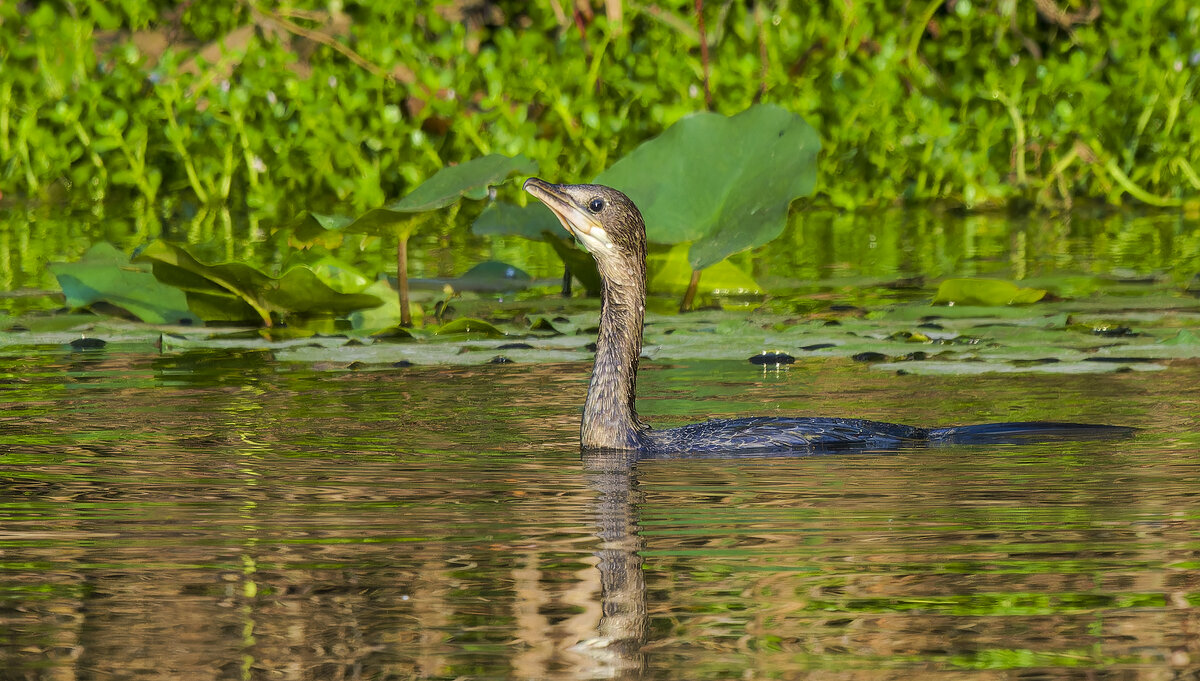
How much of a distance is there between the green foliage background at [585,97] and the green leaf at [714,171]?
371cm

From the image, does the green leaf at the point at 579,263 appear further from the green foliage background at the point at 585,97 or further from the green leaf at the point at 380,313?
the green foliage background at the point at 585,97

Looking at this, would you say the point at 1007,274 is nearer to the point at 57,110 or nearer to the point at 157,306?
the point at 157,306

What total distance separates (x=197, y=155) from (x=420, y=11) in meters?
1.69

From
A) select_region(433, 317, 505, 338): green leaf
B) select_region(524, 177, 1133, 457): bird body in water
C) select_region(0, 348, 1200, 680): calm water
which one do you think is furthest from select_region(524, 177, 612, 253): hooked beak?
select_region(433, 317, 505, 338): green leaf

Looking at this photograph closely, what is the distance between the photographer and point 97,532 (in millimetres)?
3590

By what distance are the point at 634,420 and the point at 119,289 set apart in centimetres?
260

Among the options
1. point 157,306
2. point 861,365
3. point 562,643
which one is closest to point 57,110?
point 157,306

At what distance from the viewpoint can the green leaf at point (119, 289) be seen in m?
6.55

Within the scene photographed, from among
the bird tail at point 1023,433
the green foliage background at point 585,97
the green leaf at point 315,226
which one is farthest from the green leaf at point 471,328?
the green foliage background at point 585,97

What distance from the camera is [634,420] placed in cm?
468

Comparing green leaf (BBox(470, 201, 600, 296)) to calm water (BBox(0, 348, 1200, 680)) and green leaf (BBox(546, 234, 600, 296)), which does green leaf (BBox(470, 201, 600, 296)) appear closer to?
green leaf (BBox(546, 234, 600, 296))

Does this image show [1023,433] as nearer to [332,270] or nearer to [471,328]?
[471,328]

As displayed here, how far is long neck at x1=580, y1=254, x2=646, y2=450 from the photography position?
459cm

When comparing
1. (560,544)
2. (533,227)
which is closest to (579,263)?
(533,227)
